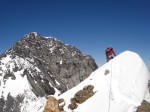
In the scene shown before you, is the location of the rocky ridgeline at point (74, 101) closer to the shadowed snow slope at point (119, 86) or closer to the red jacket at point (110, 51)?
the shadowed snow slope at point (119, 86)

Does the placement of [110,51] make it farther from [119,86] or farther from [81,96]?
[81,96]

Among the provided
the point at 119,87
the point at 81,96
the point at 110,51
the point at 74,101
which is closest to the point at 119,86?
the point at 119,87

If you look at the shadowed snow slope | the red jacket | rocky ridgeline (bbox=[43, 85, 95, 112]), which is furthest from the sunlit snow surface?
the red jacket

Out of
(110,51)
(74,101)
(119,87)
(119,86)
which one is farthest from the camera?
(110,51)

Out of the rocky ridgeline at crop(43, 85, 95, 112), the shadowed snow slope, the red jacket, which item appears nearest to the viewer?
the shadowed snow slope

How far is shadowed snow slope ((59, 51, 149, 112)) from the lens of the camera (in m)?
27.9

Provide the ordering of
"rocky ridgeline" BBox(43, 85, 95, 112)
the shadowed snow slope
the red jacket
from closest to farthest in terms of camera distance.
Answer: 1. the shadowed snow slope
2. "rocky ridgeline" BBox(43, 85, 95, 112)
3. the red jacket

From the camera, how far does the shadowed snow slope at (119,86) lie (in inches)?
1097

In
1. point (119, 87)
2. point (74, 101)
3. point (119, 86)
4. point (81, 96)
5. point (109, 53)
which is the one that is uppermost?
point (109, 53)

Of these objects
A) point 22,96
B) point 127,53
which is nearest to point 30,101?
point 22,96

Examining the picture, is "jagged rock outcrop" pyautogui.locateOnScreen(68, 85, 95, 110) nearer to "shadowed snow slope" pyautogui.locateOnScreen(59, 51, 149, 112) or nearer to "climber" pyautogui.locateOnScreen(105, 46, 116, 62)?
"shadowed snow slope" pyautogui.locateOnScreen(59, 51, 149, 112)

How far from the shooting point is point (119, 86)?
96.5 feet

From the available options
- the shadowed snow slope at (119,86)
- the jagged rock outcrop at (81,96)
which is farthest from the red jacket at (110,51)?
the jagged rock outcrop at (81,96)

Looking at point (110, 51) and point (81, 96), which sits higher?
point (110, 51)
